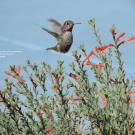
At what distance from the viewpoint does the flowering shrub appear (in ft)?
7.95

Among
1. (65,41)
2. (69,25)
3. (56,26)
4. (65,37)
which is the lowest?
(65,41)

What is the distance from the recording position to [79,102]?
276 cm

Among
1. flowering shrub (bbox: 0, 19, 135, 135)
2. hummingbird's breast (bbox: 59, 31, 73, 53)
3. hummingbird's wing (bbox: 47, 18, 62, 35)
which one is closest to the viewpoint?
flowering shrub (bbox: 0, 19, 135, 135)

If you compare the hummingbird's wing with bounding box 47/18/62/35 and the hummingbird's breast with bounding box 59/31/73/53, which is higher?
the hummingbird's wing with bounding box 47/18/62/35

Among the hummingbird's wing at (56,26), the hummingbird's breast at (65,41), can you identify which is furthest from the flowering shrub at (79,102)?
the hummingbird's wing at (56,26)

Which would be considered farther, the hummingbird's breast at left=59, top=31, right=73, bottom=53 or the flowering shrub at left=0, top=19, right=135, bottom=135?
the hummingbird's breast at left=59, top=31, right=73, bottom=53

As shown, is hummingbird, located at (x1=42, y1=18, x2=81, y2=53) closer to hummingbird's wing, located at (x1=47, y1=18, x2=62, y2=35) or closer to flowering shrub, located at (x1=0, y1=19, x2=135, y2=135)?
hummingbird's wing, located at (x1=47, y1=18, x2=62, y2=35)

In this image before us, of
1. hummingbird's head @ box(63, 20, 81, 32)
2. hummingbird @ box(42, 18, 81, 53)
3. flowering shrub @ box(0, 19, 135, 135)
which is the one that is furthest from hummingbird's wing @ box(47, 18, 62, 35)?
flowering shrub @ box(0, 19, 135, 135)

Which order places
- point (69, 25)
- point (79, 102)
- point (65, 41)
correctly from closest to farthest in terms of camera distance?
point (79, 102) → point (65, 41) → point (69, 25)

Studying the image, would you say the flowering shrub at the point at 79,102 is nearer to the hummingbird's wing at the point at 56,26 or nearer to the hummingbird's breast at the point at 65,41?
the hummingbird's breast at the point at 65,41

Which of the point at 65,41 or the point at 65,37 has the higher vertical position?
the point at 65,37

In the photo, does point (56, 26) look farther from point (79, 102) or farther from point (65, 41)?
point (79, 102)

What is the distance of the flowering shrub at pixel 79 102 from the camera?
2424 millimetres

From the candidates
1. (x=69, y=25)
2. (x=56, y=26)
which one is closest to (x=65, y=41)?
(x=69, y=25)
